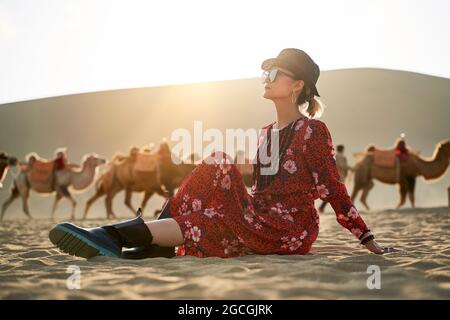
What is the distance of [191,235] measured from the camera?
132 inches

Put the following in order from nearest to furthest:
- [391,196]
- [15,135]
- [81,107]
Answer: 1. [391,196]
2. [15,135]
3. [81,107]

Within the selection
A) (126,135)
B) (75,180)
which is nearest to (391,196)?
(75,180)

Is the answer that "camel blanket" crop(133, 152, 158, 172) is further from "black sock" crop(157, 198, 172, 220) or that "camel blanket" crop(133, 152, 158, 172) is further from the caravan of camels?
"black sock" crop(157, 198, 172, 220)

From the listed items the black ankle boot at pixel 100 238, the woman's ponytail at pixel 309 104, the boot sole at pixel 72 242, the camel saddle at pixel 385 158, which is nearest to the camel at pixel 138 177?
the camel saddle at pixel 385 158

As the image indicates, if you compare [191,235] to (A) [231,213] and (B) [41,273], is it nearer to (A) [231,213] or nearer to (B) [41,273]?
(A) [231,213]

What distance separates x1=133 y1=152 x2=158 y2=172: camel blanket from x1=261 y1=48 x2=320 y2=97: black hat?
425 inches

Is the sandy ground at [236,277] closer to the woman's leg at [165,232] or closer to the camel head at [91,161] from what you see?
the woman's leg at [165,232]

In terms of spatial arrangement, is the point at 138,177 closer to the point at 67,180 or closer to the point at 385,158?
the point at 67,180

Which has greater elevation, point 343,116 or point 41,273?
point 343,116

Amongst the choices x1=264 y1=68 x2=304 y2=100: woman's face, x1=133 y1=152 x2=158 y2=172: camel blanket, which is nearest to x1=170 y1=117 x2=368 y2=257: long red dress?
x1=264 y1=68 x2=304 y2=100: woman's face

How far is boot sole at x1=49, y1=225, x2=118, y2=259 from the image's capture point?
3.07 meters

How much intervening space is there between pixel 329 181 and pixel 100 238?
1392mm

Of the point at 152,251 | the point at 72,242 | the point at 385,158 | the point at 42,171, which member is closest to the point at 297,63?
the point at 152,251
